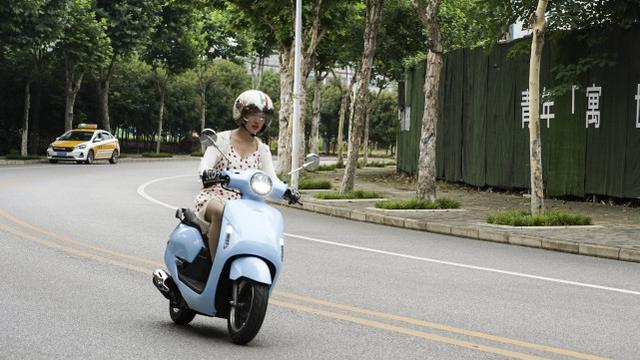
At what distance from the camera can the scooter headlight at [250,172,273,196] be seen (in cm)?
652

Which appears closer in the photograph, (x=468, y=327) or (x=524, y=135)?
(x=468, y=327)

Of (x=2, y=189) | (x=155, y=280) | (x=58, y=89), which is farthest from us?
(x=58, y=89)

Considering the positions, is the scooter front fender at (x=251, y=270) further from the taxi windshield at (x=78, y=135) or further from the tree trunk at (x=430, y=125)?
the taxi windshield at (x=78, y=135)

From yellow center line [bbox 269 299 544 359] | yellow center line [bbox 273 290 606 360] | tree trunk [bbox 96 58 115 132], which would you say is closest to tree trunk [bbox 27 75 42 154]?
tree trunk [bbox 96 58 115 132]

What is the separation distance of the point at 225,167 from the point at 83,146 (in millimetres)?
35050

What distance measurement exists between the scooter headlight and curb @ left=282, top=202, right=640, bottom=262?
789 cm

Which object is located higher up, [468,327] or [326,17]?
[326,17]

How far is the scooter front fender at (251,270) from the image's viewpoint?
632cm

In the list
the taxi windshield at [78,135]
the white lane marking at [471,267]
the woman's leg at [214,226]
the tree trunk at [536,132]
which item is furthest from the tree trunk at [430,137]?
the taxi windshield at [78,135]

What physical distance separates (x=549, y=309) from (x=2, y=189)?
17.0m

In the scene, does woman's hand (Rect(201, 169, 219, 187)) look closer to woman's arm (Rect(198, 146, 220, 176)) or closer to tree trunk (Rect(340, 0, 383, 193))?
woman's arm (Rect(198, 146, 220, 176))

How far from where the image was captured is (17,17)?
36.7 meters

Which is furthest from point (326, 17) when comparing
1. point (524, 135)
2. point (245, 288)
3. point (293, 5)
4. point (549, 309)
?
point (245, 288)

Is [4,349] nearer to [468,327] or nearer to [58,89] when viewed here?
[468,327]
